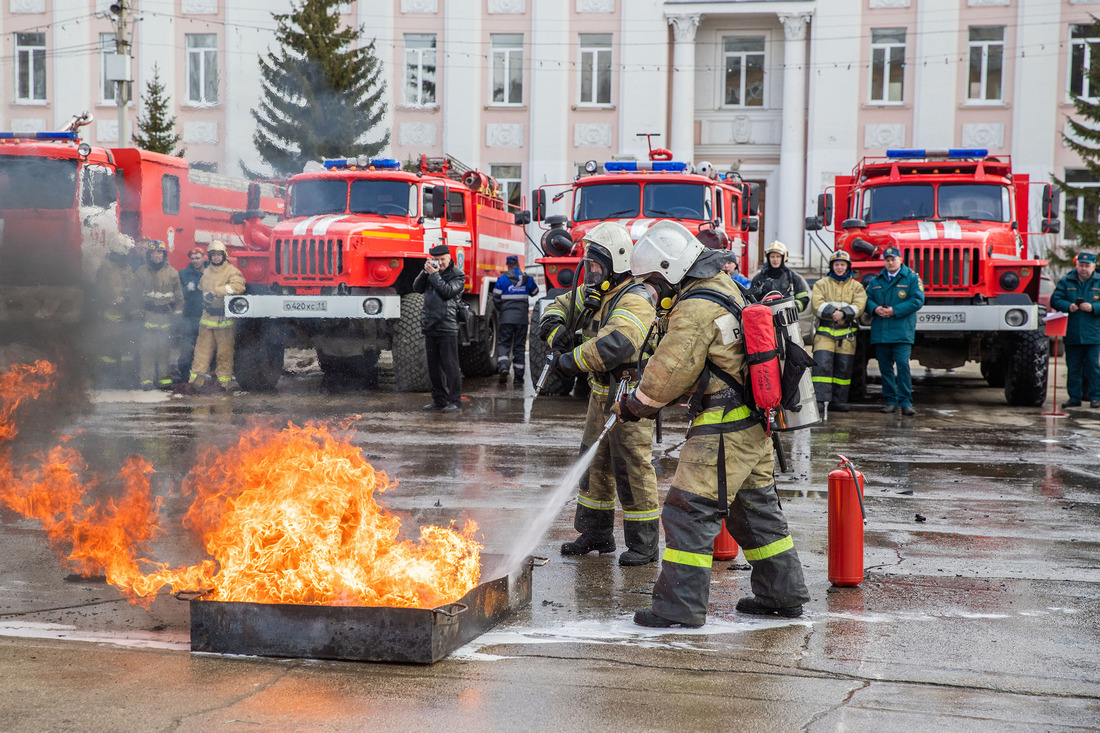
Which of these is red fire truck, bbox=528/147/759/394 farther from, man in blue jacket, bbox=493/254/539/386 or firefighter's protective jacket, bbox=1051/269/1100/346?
firefighter's protective jacket, bbox=1051/269/1100/346

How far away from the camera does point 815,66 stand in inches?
1243

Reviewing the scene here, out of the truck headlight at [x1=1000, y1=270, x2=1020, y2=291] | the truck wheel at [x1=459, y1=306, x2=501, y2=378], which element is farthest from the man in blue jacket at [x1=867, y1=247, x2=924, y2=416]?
the truck wheel at [x1=459, y1=306, x2=501, y2=378]

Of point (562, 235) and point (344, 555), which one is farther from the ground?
point (562, 235)

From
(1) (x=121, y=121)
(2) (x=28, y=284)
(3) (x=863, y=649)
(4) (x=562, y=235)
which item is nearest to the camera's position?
(3) (x=863, y=649)

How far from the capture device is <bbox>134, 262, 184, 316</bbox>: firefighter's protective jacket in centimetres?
1222

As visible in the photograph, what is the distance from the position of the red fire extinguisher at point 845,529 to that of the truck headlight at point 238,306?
988cm

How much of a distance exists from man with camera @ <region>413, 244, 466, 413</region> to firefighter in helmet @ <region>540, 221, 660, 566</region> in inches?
244

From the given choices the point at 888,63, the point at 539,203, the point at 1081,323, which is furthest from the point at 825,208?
the point at 888,63

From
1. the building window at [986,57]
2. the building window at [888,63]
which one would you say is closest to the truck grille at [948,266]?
the building window at [888,63]

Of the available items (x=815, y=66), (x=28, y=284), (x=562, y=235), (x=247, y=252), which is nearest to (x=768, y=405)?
(x=28, y=284)

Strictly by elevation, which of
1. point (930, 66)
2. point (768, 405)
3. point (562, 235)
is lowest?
point (768, 405)

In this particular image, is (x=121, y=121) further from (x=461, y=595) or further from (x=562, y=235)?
(x=461, y=595)

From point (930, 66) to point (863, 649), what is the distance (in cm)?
2925

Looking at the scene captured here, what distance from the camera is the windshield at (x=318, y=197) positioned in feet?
50.4
